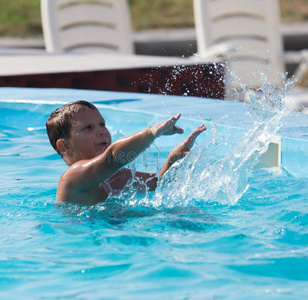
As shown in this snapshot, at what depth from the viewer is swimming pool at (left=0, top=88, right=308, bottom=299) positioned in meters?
2.35

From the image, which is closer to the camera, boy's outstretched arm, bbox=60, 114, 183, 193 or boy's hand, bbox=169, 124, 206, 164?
boy's outstretched arm, bbox=60, 114, 183, 193

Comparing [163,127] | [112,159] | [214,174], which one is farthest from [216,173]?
[163,127]

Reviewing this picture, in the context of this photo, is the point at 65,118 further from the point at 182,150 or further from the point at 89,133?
the point at 182,150

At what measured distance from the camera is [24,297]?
229 cm

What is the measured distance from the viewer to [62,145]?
322 cm

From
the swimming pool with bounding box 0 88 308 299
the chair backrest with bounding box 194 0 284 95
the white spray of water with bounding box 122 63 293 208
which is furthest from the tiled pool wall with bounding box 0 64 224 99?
the white spray of water with bounding box 122 63 293 208

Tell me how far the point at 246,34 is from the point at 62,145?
573 centimetres

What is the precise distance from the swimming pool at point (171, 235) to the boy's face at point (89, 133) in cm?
28

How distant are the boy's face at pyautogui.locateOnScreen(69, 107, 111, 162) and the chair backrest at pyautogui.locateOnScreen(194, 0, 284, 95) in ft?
16.7

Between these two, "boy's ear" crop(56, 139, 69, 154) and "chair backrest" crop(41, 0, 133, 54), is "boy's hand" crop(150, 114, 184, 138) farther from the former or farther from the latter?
"chair backrest" crop(41, 0, 133, 54)

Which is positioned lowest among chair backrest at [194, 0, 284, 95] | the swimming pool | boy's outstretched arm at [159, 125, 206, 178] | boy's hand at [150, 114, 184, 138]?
the swimming pool

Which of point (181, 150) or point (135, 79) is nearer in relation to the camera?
point (181, 150)

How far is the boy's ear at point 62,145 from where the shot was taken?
A: 3211mm

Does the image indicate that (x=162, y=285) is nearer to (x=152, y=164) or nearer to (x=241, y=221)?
(x=241, y=221)
